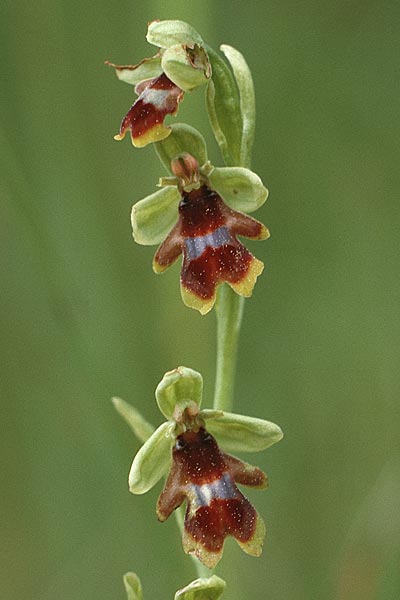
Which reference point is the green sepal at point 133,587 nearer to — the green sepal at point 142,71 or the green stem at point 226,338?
the green stem at point 226,338

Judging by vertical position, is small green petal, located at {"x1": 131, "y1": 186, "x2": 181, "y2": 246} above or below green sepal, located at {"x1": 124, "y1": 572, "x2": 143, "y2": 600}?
above

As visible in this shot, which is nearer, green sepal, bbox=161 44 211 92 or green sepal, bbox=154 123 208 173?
green sepal, bbox=161 44 211 92

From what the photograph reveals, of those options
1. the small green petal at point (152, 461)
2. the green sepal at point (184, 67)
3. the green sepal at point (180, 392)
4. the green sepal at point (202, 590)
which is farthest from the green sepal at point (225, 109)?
the green sepal at point (202, 590)

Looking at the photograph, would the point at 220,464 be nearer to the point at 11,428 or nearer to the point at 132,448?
the point at 132,448

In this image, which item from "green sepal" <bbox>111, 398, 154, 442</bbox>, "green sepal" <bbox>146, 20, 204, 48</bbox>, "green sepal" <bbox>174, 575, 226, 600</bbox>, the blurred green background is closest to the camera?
"green sepal" <bbox>174, 575, 226, 600</bbox>

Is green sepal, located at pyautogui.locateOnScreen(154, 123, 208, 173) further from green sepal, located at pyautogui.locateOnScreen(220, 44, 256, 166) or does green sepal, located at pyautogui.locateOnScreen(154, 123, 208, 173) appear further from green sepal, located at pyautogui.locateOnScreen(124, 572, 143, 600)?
green sepal, located at pyautogui.locateOnScreen(124, 572, 143, 600)

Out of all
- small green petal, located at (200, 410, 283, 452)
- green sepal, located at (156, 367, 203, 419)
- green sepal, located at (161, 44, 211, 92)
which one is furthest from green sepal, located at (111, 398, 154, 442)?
green sepal, located at (161, 44, 211, 92)

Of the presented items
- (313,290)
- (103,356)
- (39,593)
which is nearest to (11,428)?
(39,593)
